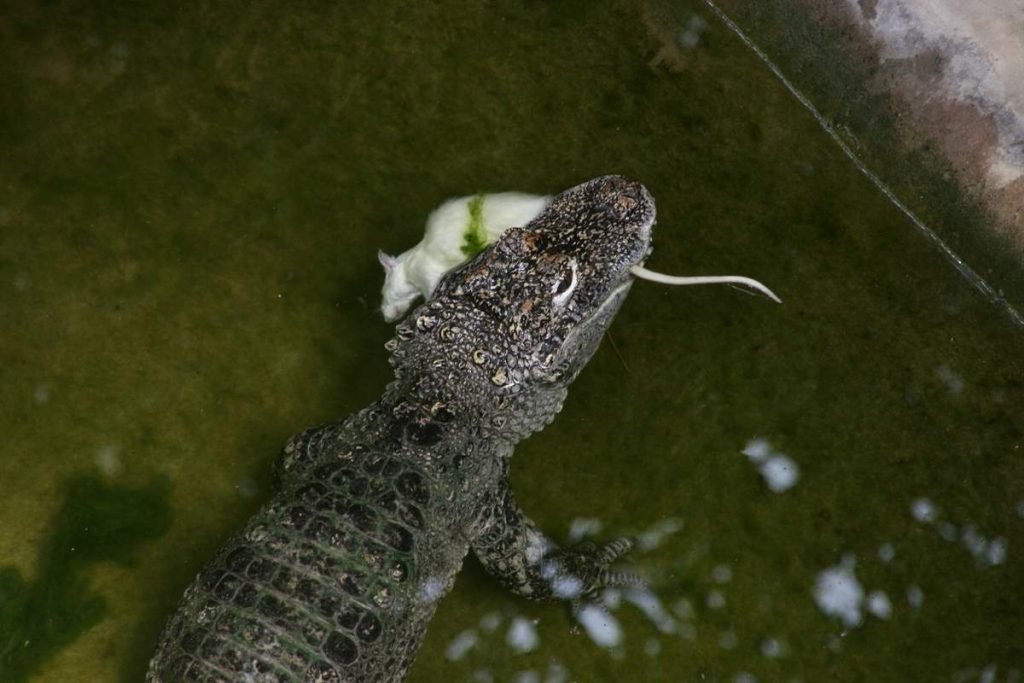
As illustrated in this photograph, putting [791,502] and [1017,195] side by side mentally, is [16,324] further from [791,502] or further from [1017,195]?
[1017,195]

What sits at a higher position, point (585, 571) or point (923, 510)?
point (923, 510)

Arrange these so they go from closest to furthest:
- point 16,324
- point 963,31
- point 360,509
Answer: point 360,509 → point 963,31 → point 16,324

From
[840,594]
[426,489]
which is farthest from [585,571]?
[840,594]

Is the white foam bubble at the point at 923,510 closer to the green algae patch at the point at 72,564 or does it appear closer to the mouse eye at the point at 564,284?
the mouse eye at the point at 564,284

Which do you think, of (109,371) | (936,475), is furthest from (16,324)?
(936,475)

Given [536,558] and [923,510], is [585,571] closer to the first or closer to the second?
[536,558]

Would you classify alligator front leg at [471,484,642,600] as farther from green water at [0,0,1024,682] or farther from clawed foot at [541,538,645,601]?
green water at [0,0,1024,682]

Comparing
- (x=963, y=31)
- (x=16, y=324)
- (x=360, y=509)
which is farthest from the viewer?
(x=16, y=324)
